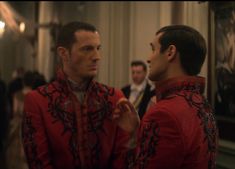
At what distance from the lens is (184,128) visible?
4.52 ft

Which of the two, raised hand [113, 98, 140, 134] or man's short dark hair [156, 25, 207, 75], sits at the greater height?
man's short dark hair [156, 25, 207, 75]

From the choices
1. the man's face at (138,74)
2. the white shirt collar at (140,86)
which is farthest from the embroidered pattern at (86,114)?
the man's face at (138,74)

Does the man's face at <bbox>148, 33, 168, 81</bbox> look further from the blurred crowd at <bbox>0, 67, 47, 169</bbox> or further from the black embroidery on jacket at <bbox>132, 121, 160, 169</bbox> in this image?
the blurred crowd at <bbox>0, 67, 47, 169</bbox>

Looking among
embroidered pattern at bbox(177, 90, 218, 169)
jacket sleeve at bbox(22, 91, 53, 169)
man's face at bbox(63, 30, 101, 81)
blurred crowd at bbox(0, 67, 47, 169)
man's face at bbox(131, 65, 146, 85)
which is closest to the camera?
embroidered pattern at bbox(177, 90, 218, 169)

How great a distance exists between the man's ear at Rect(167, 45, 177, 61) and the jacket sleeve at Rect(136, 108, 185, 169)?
233mm

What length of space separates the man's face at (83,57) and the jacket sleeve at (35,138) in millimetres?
235

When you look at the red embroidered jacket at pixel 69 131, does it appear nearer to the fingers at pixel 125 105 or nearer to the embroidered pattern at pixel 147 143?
the fingers at pixel 125 105

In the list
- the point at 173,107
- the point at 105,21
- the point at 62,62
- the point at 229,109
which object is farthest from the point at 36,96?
the point at 105,21

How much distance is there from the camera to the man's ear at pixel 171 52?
1.50 metres

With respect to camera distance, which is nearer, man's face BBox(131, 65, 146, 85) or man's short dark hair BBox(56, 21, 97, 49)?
man's short dark hair BBox(56, 21, 97, 49)

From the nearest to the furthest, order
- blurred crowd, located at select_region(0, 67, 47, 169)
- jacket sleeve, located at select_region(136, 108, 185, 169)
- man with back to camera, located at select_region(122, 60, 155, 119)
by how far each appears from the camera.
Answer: jacket sleeve, located at select_region(136, 108, 185, 169), man with back to camera, located at select_region(122, 60, 155, 119), blurred crowd, located at select_region(0, 67, 47, 169)

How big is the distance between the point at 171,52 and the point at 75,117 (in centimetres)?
56

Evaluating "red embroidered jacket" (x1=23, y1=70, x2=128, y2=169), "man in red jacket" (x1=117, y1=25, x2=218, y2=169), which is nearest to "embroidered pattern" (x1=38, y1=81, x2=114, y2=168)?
"red embroidered jacket" (x1=23, y1=70, x2=128, y2=169)

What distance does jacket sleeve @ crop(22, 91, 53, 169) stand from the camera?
1.70m
